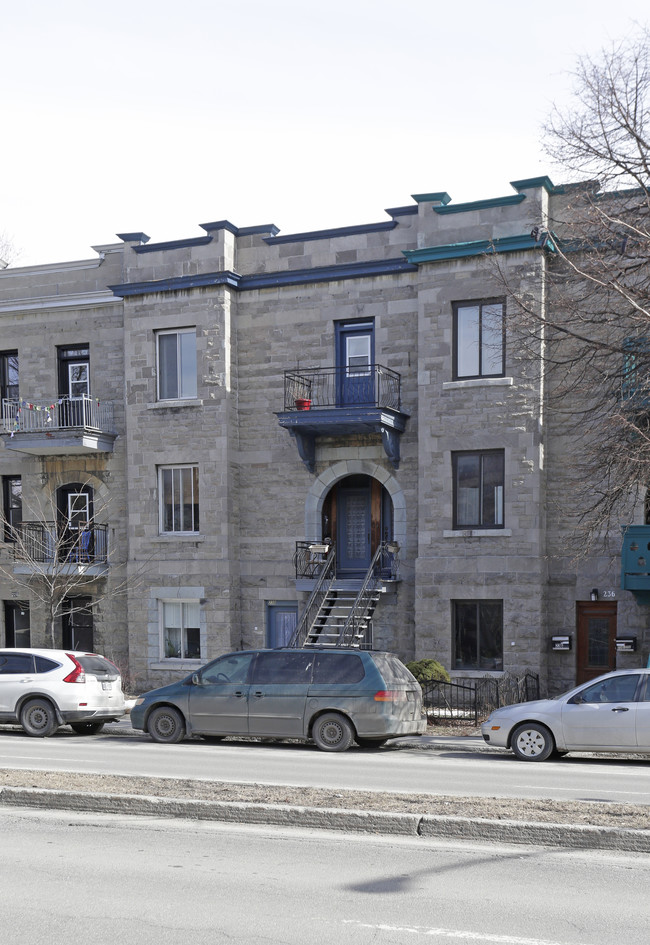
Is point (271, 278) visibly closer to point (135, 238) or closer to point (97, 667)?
point (135, 238)

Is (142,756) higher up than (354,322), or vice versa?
(354,322)

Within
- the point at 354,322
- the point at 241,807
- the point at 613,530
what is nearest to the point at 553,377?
the point at 613,530

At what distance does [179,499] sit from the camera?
26219 millimetres

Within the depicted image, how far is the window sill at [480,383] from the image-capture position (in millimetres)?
22703

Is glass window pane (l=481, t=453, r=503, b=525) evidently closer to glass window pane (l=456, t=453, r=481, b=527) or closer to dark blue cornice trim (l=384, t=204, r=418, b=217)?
glass window pane (l=456, t=453, r=481, b=527)

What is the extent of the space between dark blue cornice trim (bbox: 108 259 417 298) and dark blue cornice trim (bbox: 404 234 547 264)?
0.59m

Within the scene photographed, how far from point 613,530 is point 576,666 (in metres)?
3.14

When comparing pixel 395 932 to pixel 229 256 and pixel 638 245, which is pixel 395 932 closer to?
pixel 638 245

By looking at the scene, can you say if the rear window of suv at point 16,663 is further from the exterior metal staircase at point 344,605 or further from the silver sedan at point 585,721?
the silver sedan at point 585,721

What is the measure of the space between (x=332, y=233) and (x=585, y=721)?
565 inches

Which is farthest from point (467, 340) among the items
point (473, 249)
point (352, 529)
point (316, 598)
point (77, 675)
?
point (77, 675)

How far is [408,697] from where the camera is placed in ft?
55.9

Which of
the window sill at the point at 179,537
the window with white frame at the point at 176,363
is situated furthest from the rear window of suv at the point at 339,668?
the window with white frame at the point at 176,363

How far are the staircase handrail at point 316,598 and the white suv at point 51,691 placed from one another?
5.24 meters
